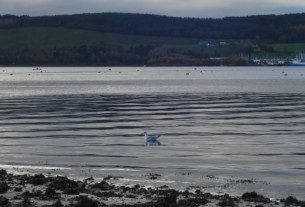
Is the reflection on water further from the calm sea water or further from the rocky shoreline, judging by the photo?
the rocky shoreline

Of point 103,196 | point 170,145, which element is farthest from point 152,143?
point 103,196

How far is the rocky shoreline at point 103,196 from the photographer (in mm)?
20000

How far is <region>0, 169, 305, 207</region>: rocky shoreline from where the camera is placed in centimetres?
2000

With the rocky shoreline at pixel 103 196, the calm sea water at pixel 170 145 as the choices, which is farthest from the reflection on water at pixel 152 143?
the rocky shoreline at pixel 103 196

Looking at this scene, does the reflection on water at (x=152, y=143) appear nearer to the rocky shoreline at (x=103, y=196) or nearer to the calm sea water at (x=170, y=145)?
the calm sea water at (x=170, y=145)

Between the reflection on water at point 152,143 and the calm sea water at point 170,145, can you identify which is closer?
the calm sea water at point 170,145

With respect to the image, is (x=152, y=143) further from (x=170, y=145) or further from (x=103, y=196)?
(x=103, y=196)

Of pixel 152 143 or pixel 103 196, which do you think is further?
pixel 152 143

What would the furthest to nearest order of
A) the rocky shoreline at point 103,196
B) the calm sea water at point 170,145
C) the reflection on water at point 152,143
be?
the reflection on water at point 152,143
the calm sea water at point 170,145
the rocky shoreline at point 103,196

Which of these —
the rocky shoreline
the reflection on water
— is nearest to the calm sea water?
the reflection on water

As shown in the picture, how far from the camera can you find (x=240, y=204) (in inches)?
793

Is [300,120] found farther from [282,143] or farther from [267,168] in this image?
[267,168]

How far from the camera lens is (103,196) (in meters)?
21.2

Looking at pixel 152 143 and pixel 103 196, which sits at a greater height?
pixel 103 196
